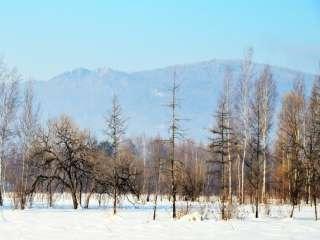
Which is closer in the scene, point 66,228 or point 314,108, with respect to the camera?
point 66,228

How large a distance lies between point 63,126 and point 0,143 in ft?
24.0

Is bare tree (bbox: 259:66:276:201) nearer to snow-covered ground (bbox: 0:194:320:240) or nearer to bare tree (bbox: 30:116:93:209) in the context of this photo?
bare tree (bbox: 30:116:93:209)

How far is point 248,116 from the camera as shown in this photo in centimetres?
5250

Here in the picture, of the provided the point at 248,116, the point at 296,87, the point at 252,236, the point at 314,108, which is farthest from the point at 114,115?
the point at 296,87

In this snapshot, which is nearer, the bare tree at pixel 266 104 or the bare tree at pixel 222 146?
the bare tree at pixel 222 146

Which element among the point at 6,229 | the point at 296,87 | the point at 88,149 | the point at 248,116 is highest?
the point at 296,87

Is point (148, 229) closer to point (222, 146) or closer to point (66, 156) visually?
point (222, 146)

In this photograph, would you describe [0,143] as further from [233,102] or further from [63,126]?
[233,102]

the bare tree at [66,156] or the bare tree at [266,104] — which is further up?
the bare tree at [266,104]

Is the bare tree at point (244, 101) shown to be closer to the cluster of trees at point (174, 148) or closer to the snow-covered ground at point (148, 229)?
the cluster of trees at point (174, 148)

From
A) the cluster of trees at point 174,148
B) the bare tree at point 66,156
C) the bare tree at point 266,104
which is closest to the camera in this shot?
the cluster of trees at point 174,148

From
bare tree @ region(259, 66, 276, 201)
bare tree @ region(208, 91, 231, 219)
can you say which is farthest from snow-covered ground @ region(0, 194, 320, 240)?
bare tree @ region(259, 66, 276, 201)

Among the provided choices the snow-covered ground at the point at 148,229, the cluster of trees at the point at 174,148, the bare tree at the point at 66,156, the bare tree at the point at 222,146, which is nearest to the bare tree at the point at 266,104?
the cluster of trees at the point at 174,148

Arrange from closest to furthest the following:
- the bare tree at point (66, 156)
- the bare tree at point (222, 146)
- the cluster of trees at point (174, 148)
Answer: the bare tree at point (222, 146)
the cluster of trees at point (174, 148)
the bare tree at point (66, 156)
